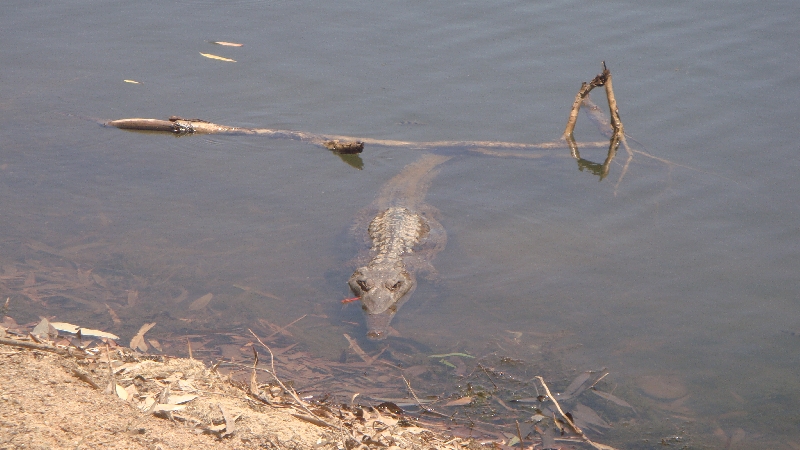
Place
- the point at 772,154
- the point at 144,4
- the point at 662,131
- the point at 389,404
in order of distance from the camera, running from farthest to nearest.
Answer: the point at 144,4 → the point at 662,131 → the point at 772,154 → the point at 389,404

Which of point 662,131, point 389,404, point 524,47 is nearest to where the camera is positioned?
point 389,404

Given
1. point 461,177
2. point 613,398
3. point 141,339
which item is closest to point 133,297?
point 141,339

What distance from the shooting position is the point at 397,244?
20.5 feet

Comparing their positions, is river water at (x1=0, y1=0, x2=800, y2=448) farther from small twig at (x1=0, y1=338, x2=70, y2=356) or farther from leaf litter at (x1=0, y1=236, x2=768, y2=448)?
small twig at (x1=0, y1=338, x2=70, y2=356)

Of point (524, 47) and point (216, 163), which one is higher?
point (524, 47)

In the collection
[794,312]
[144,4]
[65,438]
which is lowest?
[794,312]

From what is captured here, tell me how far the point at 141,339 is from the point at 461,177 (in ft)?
12.7

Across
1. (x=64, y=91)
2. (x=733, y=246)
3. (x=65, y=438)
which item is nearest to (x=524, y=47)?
(x=733, y=246)

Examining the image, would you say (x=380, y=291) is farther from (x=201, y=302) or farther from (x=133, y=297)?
(x=133, y=297)

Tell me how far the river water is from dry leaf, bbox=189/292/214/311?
0.22 ft

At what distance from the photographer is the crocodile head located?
5059 mm

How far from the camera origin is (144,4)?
1089 centimetres

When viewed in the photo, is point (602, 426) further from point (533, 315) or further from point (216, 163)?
point (216, 163)

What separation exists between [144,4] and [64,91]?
3.11 metres
